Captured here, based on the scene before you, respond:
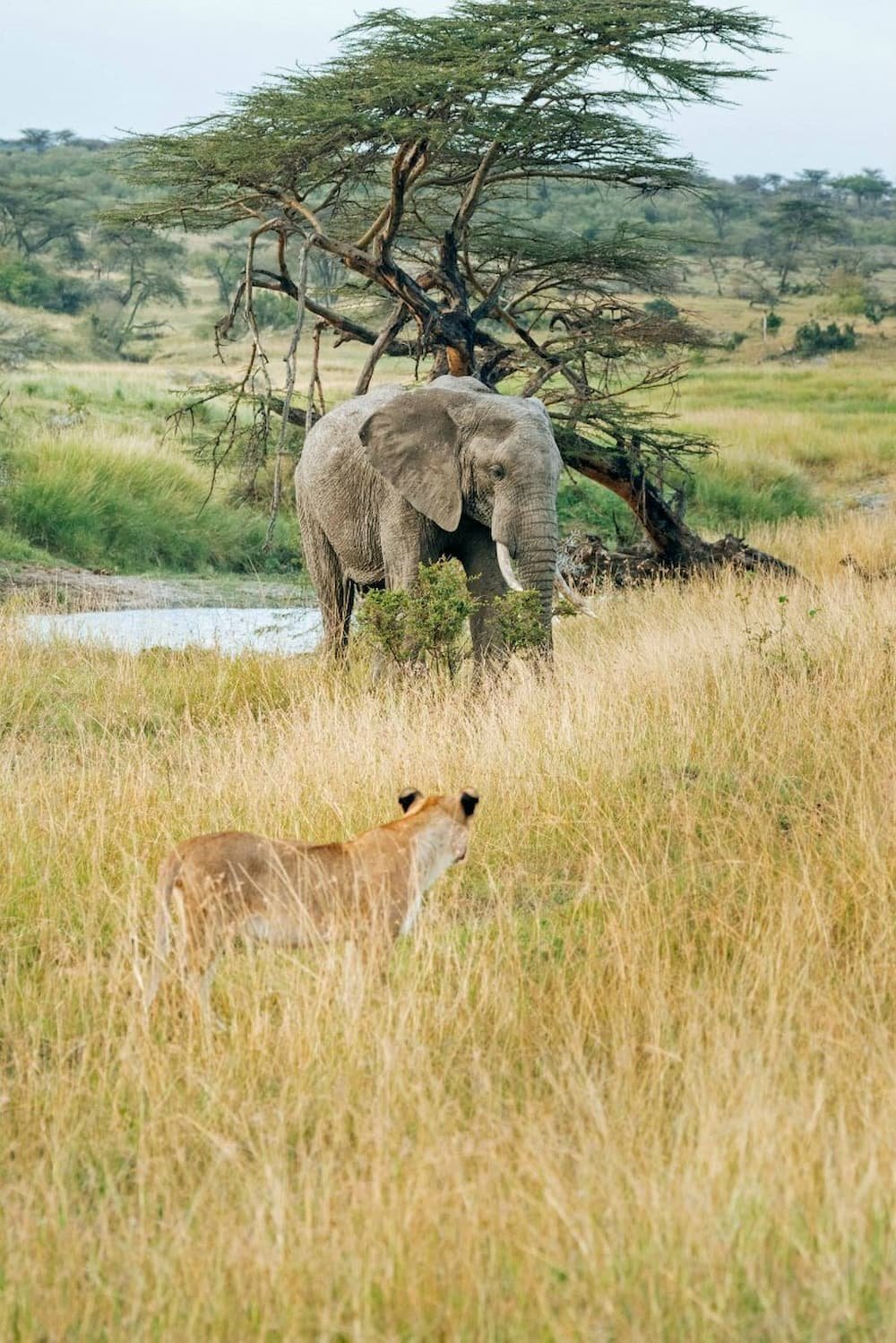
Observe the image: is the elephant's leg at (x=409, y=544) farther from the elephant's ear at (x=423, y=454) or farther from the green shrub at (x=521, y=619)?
the green shrub at (x=521, y=619)

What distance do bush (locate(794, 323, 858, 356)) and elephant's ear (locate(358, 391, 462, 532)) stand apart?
122ft

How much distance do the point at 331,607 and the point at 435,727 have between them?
166 inches

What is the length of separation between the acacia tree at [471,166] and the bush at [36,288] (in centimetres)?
3736

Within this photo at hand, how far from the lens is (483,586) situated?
31.4 feet

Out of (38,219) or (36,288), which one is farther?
(38,219)

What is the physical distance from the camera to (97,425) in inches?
910

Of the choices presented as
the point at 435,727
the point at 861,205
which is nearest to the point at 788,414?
A: the point at 435,727

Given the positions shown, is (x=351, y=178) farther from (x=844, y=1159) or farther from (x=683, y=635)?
(x=844, y=1159)

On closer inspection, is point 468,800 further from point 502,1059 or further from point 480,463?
point 480,463

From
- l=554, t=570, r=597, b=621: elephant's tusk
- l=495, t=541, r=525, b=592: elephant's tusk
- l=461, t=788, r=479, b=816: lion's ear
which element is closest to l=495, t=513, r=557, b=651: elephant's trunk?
l=495, t=541, r=525, b=592: elephant's tusk

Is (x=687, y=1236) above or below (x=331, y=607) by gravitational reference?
above

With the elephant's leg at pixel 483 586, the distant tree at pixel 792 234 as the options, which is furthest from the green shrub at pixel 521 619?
the distant tree at pixel 792 234

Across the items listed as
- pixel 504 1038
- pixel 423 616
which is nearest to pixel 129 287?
pixel 423 616

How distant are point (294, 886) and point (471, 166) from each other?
11029 millimetres
